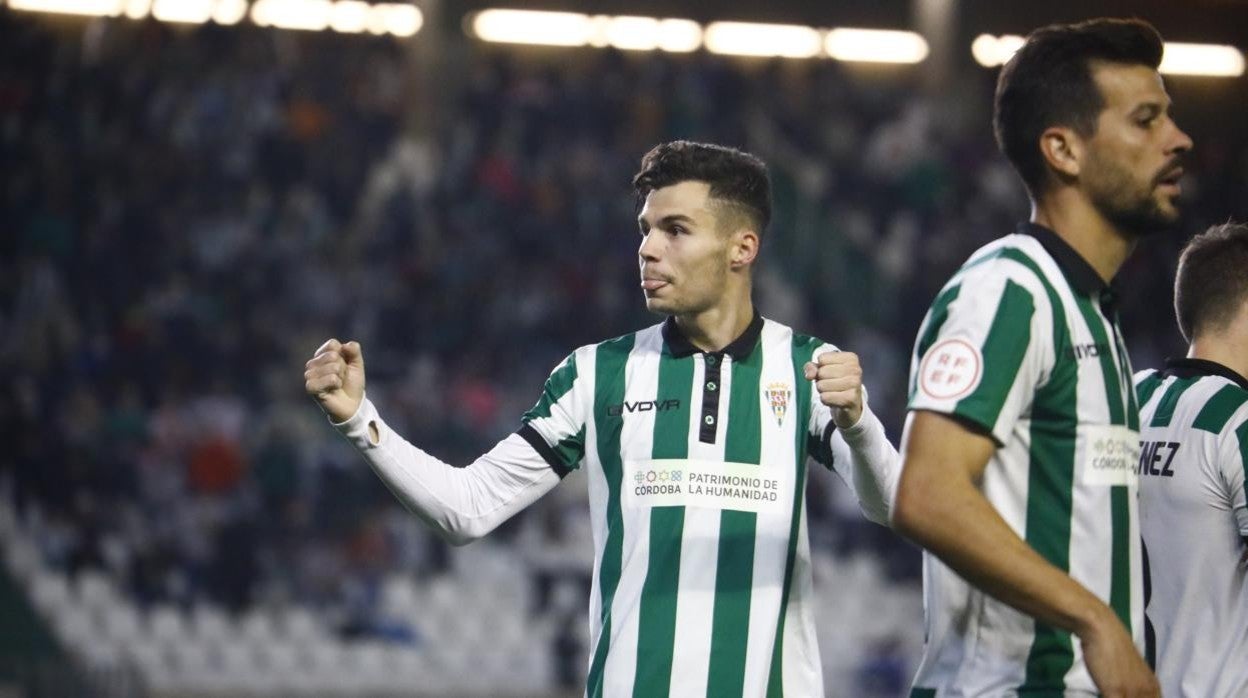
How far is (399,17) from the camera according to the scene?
52.5ft

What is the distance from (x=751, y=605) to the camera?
11.5 ft

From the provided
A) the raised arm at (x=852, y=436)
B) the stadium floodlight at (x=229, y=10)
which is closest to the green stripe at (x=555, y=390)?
the raised arm at (x=852, y=436)

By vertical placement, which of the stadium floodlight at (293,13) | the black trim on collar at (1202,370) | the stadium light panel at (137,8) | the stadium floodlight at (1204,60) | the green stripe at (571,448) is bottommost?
the green stripe at (571,448)

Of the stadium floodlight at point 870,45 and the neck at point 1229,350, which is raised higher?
the stadium floodlight at point 870,45

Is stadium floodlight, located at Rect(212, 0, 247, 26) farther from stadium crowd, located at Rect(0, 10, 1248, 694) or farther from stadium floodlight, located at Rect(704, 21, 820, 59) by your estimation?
stadium floodlight, located at Rect(704, 21, 820, 59)

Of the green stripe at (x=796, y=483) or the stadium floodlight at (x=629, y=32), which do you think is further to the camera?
the stadium floodlight at (x=629, y=32)

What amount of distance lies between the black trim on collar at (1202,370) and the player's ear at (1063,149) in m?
1.17

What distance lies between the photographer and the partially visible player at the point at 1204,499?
3.44 metres

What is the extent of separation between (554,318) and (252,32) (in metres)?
4.71

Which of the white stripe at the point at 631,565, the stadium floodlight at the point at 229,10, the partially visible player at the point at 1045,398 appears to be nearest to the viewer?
the partially visible player at the point at 1045,398

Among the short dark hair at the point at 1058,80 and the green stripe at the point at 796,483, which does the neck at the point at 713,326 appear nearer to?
the green stripe at the point at 796,483

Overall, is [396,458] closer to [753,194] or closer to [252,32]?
[753,194]

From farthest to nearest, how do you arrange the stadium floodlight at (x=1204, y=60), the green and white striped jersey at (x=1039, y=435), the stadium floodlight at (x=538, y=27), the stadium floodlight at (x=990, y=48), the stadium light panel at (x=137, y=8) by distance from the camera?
the stadium floodlight at (x=1204, y=60), the stadium floodlight at (x=538, y=27), the stadium floodlight at (x=990, y=48), the stadium light panel at (x=137, y=8), the green and white striped jersey at (x=1039, y=435)

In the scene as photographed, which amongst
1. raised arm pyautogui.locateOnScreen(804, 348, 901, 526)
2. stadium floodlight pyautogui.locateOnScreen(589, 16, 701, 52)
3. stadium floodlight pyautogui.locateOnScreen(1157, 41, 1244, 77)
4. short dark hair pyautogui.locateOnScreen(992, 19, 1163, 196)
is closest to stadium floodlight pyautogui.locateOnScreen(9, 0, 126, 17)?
stadium floodlight pyautogui.locateOnScreen(589, 16, 701, 52)
